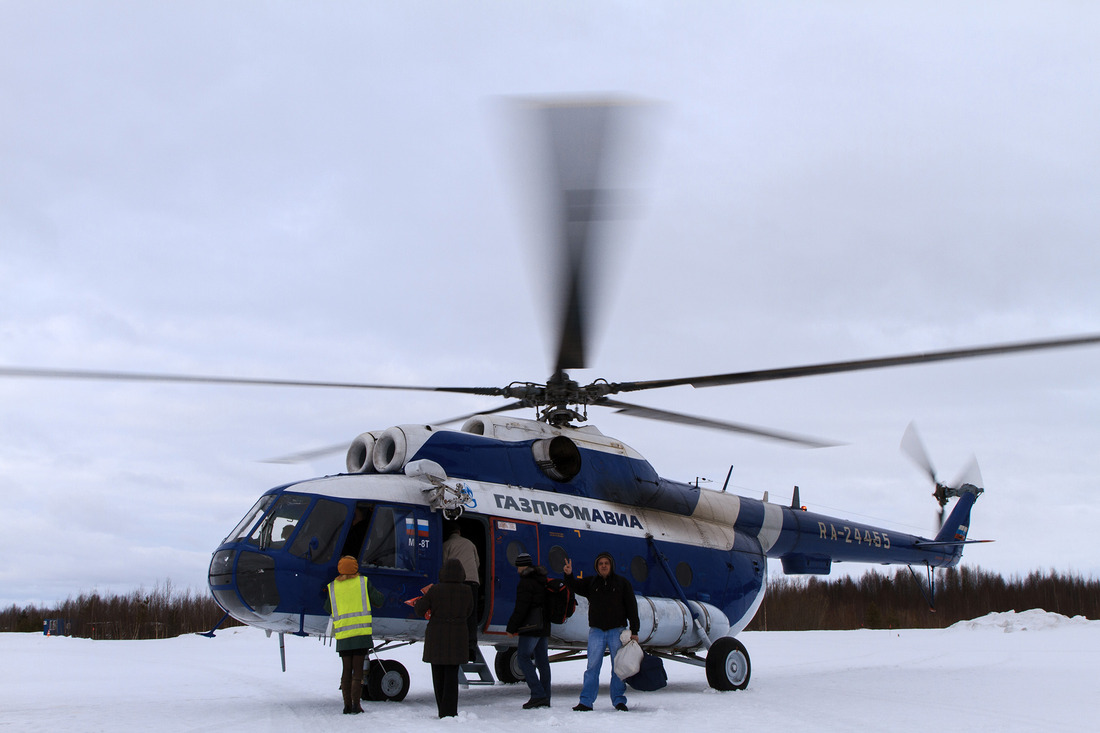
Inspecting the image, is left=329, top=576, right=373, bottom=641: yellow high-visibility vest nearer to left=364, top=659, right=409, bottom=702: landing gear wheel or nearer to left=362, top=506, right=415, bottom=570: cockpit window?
left=362, top=506, right=415, bottom=570: cockpit window

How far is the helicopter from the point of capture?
8109 mm

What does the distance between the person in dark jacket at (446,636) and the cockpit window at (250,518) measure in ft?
7.98

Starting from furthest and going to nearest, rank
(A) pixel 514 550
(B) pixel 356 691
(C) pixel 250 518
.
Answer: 1. (A) pixel 514 550
2. (C) pixel 250 518
3. (B) pixel 356 691

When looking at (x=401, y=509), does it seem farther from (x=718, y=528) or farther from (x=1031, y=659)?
(x=1031, y=659)

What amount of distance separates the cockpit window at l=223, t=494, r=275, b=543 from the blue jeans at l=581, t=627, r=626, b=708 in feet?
12.8

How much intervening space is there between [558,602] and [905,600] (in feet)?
174

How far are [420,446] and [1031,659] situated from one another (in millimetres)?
13433

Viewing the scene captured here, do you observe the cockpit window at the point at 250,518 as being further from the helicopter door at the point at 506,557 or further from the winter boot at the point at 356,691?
the helicopter door at the point at 506,557

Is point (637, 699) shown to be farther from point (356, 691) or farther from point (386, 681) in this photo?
point (356, 691)

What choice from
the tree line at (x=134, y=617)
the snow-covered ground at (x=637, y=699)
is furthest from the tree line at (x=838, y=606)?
the snow-covered ground at (x=637, y=699)

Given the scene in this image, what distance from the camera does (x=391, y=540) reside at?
31.1 ft

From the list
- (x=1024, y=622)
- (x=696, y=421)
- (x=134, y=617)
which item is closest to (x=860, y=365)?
(x=696, y=421)

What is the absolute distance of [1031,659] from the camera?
16234mm

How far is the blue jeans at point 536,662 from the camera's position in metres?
9.04
